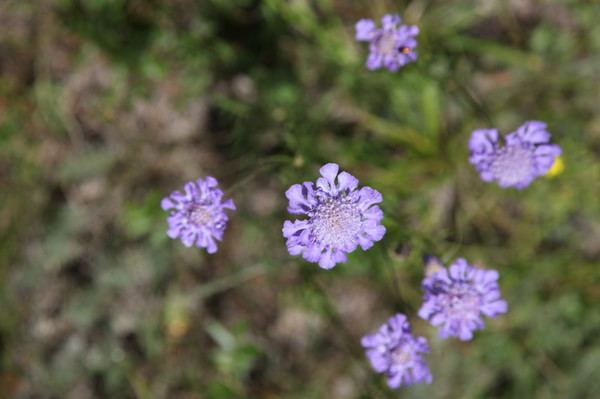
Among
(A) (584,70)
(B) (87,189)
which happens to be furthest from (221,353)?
(A) (584,70)

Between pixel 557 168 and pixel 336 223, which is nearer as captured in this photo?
pixel 336 223

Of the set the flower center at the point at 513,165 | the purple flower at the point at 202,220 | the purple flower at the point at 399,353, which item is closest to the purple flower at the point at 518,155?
the flower center at the point at 513,165

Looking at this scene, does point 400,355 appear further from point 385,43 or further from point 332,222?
point 385,43

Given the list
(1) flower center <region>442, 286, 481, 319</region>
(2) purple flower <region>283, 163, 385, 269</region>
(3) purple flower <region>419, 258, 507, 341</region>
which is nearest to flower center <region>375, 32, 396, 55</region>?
(2) purple flower <region>283, 163, 385, 269</region>

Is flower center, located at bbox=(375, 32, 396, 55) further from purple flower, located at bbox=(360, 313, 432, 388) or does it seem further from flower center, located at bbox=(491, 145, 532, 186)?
purple flower, located at bbox=(360, 313, 432, 388)

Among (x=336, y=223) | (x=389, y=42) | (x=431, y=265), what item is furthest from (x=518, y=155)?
(x=336, y=223)
